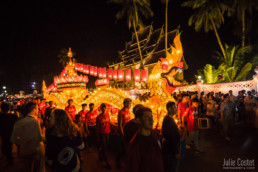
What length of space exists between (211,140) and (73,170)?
5.75 metres

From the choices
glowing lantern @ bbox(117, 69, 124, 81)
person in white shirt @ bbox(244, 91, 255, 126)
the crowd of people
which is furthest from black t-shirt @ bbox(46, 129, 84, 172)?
person in white shirt @ bbox(244, 91, 255, 126)

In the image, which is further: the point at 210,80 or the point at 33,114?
the point at 210,80

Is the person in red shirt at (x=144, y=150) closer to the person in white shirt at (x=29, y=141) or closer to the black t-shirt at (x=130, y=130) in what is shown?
the black t-shirt at (x=130, y=130)

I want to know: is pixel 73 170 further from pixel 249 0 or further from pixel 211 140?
pixel 249 0

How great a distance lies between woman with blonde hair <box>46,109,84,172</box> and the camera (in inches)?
93.4

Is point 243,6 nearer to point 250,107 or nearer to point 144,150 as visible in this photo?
point 250,107

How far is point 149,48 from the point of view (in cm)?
3105

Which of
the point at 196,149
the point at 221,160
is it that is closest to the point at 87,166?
the point at 196,149

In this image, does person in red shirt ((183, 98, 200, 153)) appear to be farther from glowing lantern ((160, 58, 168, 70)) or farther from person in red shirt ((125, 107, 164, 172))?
person in red shirt ((125, 107, 164, 172))

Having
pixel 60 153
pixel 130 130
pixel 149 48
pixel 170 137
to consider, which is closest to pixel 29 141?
pixel 60 153

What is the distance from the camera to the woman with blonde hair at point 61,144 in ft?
7.79

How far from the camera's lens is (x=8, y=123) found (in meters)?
4.75

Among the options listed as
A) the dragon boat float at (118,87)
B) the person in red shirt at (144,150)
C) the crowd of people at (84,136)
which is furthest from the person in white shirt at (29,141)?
the dragon boat float at (118,87)

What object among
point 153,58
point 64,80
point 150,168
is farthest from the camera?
point 153,58
